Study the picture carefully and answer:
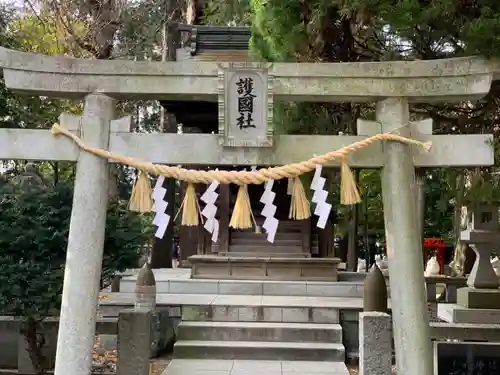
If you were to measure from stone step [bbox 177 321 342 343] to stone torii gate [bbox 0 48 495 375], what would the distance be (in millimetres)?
4294

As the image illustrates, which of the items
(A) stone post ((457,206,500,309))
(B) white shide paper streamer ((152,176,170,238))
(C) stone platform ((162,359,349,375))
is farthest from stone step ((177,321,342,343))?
(B) white shide paper streamer ((152,176,170,238))

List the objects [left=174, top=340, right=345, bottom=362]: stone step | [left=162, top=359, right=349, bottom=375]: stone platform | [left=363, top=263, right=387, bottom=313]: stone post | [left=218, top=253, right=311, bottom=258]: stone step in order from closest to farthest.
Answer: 1. [left=363, top=263, right=387, bottom=313]: stone post
2. [left=162, top=359, right=349, bottom=375]: stone platform
3. [left=174, top=340, right=345, bottom=362]: stone step
4. [left=218, top=253, right=311, bottom=258]: stone step

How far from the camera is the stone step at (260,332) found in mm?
9594

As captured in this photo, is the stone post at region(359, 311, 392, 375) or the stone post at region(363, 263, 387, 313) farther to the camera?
the stone post at region(363, 263, 387, 313)

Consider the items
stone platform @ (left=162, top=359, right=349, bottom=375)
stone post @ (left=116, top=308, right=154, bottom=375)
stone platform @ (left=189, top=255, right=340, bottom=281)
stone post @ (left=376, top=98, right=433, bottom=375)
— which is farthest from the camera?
stone platform @ (left=189, top=255, right=340, bottom=281)

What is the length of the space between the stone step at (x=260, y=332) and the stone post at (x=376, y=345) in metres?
3.30

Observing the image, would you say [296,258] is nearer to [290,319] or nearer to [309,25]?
[290,319]

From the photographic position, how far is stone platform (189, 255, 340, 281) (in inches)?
516

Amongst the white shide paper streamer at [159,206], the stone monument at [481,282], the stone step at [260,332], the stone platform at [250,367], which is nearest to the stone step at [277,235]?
the stone step at [260,332]

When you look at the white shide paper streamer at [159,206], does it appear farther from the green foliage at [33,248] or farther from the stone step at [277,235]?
the stone step at [277,235]

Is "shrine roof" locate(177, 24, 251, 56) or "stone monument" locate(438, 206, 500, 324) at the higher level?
"shrine roof" locate(177, 24, 251, 56)

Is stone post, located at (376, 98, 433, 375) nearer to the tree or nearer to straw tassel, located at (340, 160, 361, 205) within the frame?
straw tassel, located at (340, 160, 361, 205)

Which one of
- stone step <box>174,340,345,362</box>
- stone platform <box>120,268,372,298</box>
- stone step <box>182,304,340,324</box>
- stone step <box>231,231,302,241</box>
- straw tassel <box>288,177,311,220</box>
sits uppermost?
stone step <box>231,231,302,241</box>

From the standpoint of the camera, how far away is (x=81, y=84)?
5625 mm
